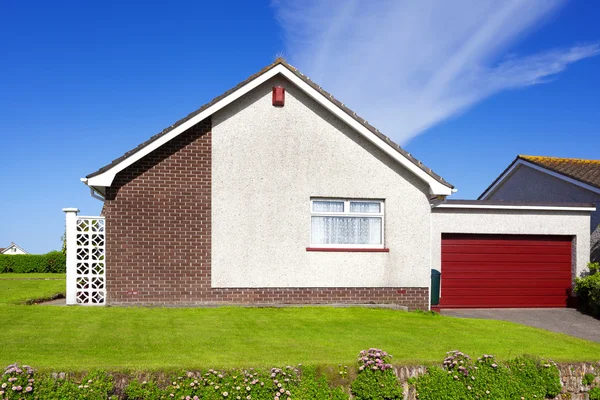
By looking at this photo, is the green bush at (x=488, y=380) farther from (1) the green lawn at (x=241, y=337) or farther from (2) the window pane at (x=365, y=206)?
(2) the window pane at (x=365, y=206)

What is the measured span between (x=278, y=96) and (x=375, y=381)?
24.2 ft

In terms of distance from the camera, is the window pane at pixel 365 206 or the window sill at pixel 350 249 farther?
the window pane at pixel 365 206

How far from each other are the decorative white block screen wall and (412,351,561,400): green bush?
779cm

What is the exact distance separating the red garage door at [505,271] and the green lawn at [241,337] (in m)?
3.74

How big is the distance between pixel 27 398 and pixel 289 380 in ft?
10.4

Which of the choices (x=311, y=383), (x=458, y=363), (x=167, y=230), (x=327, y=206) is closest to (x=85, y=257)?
(x=167, y=230)

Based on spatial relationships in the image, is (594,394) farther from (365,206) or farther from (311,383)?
(365,206)

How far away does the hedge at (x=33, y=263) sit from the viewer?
3272cm

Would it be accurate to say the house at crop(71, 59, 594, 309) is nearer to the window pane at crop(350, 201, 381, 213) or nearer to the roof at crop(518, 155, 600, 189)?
the window pane at crop(350, 201, 381, 213)

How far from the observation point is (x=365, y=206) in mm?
12586

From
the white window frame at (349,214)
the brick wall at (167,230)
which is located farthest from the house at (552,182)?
the brick wall at (167,230)

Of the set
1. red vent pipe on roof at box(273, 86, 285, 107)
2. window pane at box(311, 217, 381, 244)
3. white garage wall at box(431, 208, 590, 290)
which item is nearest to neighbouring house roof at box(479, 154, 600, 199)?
white garage wall at box(431, 208, 590, 290)

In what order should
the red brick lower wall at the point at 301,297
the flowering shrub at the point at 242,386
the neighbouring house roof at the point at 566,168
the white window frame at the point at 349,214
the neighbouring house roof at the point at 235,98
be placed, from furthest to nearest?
the neighbouring house roof at the point at 566,168, the white window frame at the point at 349,214, the red brick lower wall at the point at 301,297, the neighbouring house roof at the point at 235,98, the flowering shrub at the point at 242,386

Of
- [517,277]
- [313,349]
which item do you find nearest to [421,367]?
[313,349]
